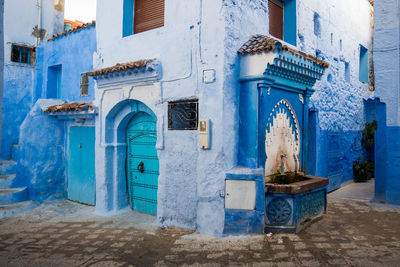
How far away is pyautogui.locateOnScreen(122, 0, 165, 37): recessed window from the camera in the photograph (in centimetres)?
667

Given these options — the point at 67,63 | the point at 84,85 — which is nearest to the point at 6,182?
the point at 84,85

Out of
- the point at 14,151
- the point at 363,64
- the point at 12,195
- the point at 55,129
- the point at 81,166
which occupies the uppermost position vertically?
the point at 363,64

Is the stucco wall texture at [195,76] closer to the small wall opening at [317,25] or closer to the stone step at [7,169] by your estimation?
the small wall opening at [317,25]

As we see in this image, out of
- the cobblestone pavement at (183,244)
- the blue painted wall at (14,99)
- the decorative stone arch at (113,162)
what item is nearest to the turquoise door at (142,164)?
the decorative stone arch at (113,162)

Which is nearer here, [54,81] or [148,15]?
[148,15]

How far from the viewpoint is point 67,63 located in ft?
31.4

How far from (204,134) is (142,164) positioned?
2.20 m

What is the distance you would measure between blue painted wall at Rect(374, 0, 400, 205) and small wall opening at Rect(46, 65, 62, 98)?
30.7 ft

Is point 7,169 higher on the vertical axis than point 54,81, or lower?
lower

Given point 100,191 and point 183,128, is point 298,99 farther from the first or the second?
point 100,191

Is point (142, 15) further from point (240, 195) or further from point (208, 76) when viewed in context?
point (240, 195)

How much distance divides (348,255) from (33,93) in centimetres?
1038

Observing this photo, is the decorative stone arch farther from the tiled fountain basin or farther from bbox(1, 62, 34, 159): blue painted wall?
bbox(1, 62, 34, 159): blue painted wall

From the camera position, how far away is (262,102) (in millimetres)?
5473
